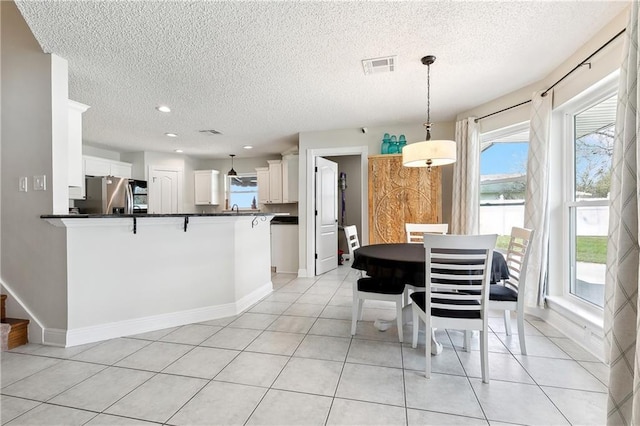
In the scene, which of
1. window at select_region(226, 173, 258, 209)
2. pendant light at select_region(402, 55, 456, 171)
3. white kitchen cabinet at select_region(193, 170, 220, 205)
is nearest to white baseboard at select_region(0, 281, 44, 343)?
pendant light at select_region(402, 55, 456, 171)

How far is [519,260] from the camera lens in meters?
2.37

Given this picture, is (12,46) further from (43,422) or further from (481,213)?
(481,213)

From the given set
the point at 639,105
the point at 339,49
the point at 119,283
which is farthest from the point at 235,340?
the point at 639,105

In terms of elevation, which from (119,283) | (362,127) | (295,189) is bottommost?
(119,283)

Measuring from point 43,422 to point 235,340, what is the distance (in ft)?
3.73

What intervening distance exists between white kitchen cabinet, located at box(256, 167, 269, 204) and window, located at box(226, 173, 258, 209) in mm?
655

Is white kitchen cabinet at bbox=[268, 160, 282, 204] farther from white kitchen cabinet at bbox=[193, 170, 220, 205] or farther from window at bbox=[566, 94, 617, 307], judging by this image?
window at bbox=[566, 94, 617, 307]

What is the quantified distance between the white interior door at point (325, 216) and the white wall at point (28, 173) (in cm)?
319

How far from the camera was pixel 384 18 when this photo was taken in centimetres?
188

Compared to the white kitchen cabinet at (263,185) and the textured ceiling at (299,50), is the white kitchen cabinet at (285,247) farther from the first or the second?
the textured ceiling at (299,50)

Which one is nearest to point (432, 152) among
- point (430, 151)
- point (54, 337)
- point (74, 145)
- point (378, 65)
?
point (430, 151)

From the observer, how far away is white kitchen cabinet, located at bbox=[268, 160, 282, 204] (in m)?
5.91

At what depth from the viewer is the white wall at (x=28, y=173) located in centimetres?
225

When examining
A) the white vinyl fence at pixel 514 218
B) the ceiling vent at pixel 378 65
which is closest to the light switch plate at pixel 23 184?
the ceiling vent at pixel 378 65
